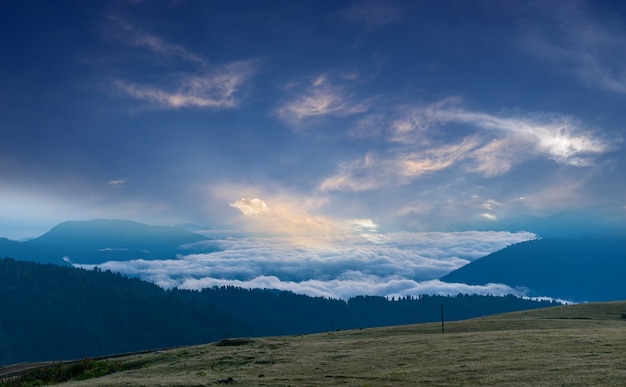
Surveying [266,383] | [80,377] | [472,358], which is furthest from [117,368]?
[472,358]

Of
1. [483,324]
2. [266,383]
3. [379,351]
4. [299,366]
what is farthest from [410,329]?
[266,383]

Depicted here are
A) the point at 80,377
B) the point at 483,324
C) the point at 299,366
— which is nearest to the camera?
the point at 299,366

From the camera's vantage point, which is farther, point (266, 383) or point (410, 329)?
point (410, 329)

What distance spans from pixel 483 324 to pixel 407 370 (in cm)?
5084

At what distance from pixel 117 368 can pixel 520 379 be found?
48844mm

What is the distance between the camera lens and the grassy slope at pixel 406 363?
108ft

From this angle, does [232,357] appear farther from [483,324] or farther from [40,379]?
[483,324]

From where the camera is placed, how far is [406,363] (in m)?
41.8

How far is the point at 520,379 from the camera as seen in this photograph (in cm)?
3091

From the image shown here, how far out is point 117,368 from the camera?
60000 millimetres

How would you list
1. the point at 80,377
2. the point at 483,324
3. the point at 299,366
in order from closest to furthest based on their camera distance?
the point at 299,366, the point at 80,377, the point at 483,324

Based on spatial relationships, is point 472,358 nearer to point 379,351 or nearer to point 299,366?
point 379,351

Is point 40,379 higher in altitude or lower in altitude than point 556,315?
lower

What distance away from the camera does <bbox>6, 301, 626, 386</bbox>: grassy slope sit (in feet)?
108
